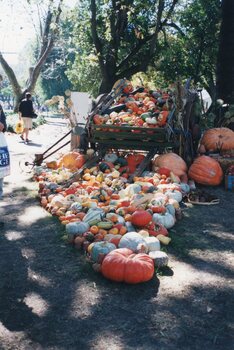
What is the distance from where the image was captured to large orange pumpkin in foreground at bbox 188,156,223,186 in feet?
27.3

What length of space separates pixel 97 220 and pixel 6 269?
145 cm

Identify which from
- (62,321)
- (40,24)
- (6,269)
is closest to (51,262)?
(6,269)

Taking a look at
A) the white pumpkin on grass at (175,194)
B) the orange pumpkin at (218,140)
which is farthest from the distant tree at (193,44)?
the white pumpkin on grass at (175,194)

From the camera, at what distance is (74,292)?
4.09 metres

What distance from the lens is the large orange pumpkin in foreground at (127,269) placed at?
13.8 feet

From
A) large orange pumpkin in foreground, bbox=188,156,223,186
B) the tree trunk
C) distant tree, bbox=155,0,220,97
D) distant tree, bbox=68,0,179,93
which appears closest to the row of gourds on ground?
large orange pumpkin in foreground, bbox=188,156,223,186

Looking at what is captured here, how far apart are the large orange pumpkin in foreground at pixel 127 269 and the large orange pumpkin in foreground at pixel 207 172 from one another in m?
4.25

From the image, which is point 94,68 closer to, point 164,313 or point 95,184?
point 95,184

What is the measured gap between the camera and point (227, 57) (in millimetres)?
11922

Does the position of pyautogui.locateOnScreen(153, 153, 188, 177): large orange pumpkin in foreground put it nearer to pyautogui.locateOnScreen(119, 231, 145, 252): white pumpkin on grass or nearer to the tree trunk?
pyautogui.locateOnScreen(119, 231, 145, 252): white pumpkin on grass

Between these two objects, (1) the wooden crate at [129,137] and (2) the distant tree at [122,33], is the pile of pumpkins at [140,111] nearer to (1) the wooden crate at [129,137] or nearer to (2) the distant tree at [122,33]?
(1) the wooden crate at [129,137]

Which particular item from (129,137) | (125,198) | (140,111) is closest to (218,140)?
(140,111)

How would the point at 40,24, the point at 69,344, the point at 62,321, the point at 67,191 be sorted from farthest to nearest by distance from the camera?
1. the point at 40,24
2. the point at 67,191
3. the point at 62,321
4. the point at 69,344

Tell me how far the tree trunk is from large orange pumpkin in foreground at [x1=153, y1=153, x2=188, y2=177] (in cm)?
423
